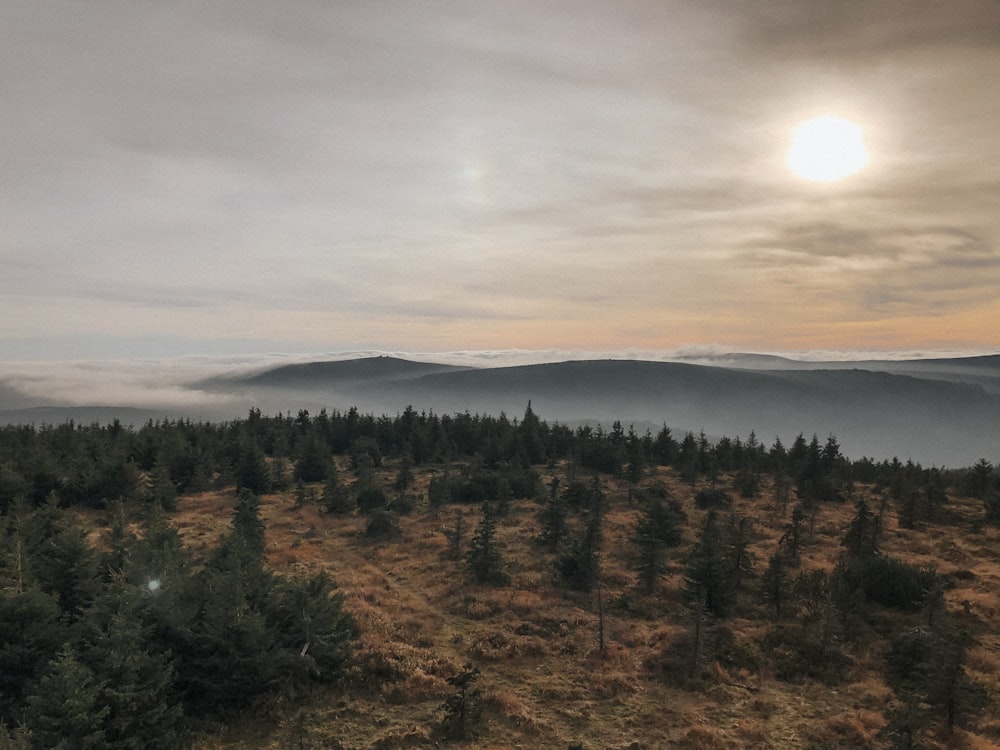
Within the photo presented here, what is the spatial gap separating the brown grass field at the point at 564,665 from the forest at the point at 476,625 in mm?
127

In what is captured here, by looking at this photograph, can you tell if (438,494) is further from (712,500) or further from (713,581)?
(713,581)

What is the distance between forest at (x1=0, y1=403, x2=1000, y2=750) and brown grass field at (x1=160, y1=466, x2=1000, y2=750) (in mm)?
127

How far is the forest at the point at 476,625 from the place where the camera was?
Answer: 57.1 ft

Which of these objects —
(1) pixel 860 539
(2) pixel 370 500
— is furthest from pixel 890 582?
(2) pixel 370 500

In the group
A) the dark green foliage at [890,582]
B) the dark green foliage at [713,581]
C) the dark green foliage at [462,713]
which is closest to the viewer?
the dark green foliage at [462,713]

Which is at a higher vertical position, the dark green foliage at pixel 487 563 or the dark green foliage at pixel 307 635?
the dark green foliage at pixel 307 635

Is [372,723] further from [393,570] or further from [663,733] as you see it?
[393,570]

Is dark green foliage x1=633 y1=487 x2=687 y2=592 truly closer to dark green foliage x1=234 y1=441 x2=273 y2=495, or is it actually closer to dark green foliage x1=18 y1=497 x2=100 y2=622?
dark green foliage x1=18 y1=497 x2=100 y2=622

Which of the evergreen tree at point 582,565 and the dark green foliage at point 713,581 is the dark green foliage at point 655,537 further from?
the dark green foliage at point 713,581

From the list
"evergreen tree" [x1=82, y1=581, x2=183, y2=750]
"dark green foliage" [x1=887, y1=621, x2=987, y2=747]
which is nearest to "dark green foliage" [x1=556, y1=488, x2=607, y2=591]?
→ "dark green foliage" [x1=887, y1=621, x2=987, y2=747]

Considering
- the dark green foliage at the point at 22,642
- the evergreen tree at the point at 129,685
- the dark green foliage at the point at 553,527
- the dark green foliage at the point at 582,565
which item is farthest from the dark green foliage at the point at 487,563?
the dark green foliage at the point at 22,642

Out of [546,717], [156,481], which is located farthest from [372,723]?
[156,481]

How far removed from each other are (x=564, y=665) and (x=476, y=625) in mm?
5950

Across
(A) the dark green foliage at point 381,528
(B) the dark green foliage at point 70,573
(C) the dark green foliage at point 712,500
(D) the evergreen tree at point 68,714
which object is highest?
(B) the dark green foliage at point 70,573
